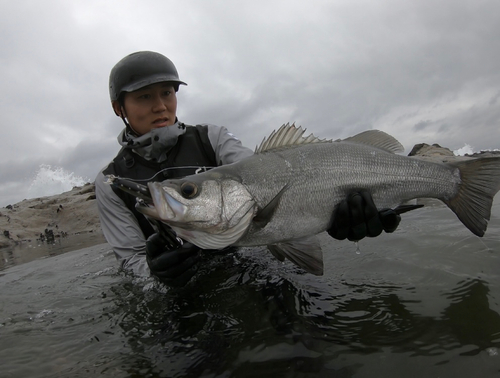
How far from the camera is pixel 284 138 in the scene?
10.3 feet

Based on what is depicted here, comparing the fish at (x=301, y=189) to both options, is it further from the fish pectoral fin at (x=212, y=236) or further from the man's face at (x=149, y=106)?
the man's face at (x=149, y=106)

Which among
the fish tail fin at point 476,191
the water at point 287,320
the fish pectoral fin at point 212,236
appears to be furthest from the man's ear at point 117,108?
the fish tail fin at point 476,191

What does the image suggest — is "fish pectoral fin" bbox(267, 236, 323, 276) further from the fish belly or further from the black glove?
the black glove

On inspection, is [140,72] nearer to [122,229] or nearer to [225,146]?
[225,146]

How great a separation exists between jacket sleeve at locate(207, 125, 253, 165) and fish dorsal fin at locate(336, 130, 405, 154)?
1.30 m

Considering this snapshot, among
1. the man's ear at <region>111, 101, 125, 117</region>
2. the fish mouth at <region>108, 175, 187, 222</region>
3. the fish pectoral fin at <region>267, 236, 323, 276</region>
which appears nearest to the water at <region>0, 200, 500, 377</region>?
the fish pectoral fin at <region>267, 236, 323, 276</region>

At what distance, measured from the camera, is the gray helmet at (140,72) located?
3.90 meters

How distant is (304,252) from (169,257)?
1.13m

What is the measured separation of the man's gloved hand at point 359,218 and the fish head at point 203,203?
32.0 inches

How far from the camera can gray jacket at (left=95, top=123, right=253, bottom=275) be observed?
13.0ft

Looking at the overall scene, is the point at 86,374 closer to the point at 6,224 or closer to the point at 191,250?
the point at 191,250

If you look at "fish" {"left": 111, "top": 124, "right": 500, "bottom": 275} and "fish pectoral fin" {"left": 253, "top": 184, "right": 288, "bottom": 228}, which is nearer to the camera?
"fish" {"left": 111, "top": 124, "right": 500, "bottom": 275}

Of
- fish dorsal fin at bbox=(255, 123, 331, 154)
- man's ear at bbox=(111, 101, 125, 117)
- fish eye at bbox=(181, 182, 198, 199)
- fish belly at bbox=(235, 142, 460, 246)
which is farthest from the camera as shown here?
man's ear at bbox=(111, 101, 125, 117)

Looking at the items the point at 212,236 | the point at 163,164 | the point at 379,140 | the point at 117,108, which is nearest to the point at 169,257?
the point at 212,236
